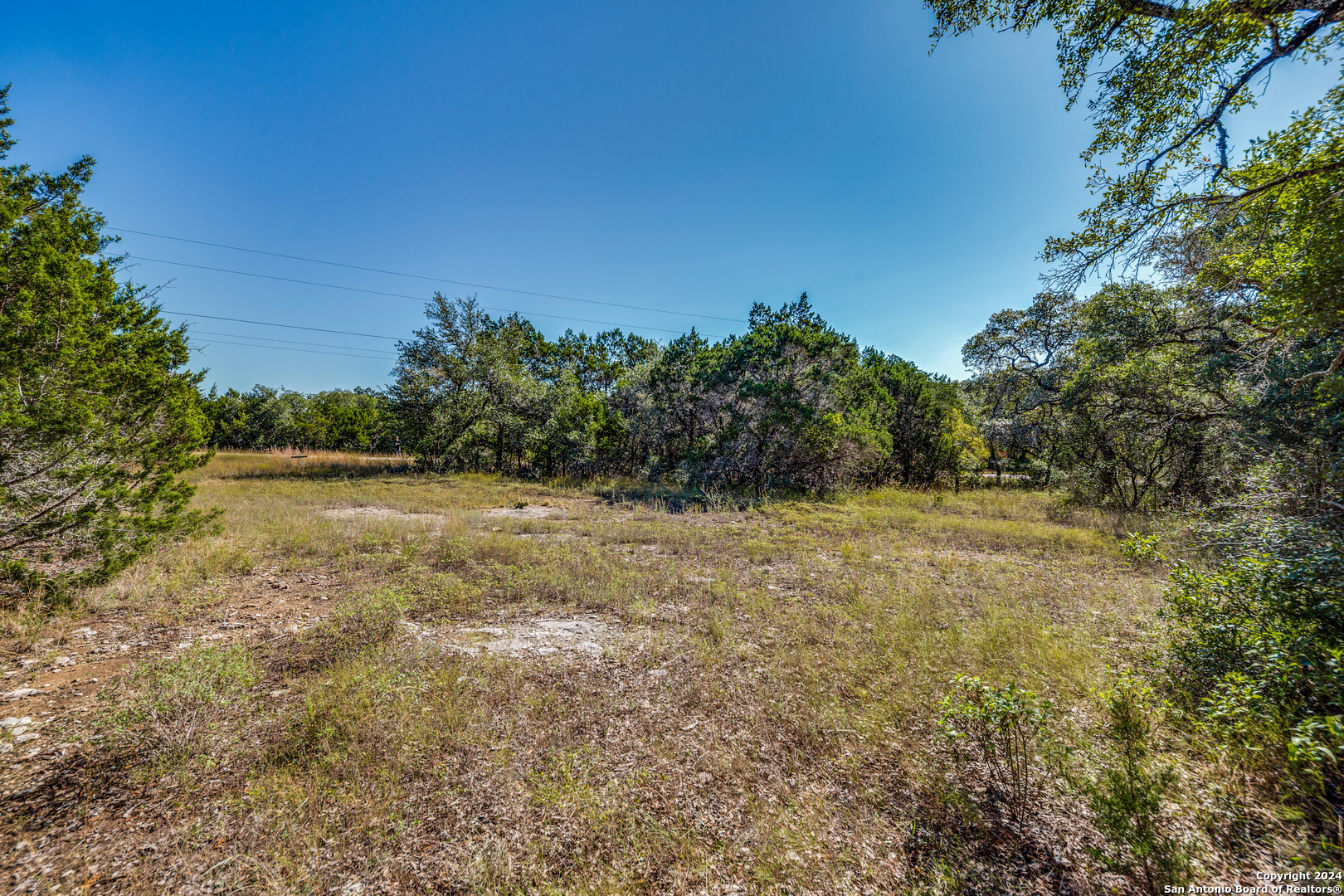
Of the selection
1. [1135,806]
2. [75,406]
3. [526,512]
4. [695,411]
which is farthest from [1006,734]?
[695,411]

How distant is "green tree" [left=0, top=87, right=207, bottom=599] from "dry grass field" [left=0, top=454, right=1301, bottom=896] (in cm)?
87

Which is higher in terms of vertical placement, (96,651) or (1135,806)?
(1135,806)

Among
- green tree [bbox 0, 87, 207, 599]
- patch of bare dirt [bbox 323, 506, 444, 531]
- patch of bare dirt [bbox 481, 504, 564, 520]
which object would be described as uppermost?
green tree [bbox 0, 87, 207, 599]

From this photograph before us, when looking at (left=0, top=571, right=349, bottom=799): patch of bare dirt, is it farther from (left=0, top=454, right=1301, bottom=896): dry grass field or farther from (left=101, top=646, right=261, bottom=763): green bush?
(left=101, top=646, right=261, bottom=763): green bush

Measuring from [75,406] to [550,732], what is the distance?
5.75 m

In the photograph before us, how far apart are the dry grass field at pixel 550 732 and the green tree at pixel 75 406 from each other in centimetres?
87

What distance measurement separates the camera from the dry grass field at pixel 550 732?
2.22m

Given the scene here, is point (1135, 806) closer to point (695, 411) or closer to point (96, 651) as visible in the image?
point (96, 651)

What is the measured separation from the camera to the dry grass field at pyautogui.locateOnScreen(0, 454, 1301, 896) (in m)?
2.22

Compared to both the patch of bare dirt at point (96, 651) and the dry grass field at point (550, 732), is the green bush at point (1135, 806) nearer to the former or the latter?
the dry grass field at point (550, 732)

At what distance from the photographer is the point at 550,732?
10.5ft

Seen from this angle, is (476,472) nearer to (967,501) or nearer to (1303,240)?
(967,501)

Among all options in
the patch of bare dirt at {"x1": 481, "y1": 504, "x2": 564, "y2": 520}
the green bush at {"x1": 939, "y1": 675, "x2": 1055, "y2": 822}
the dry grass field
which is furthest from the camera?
the patch of bare dirt at {"x1": 481, "y1": 504, "x2": 564, "y2": 520}

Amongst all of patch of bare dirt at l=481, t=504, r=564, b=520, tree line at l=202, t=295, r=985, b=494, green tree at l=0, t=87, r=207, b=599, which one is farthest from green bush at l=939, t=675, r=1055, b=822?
tree line at l=202, t=295, r=985, b=494
